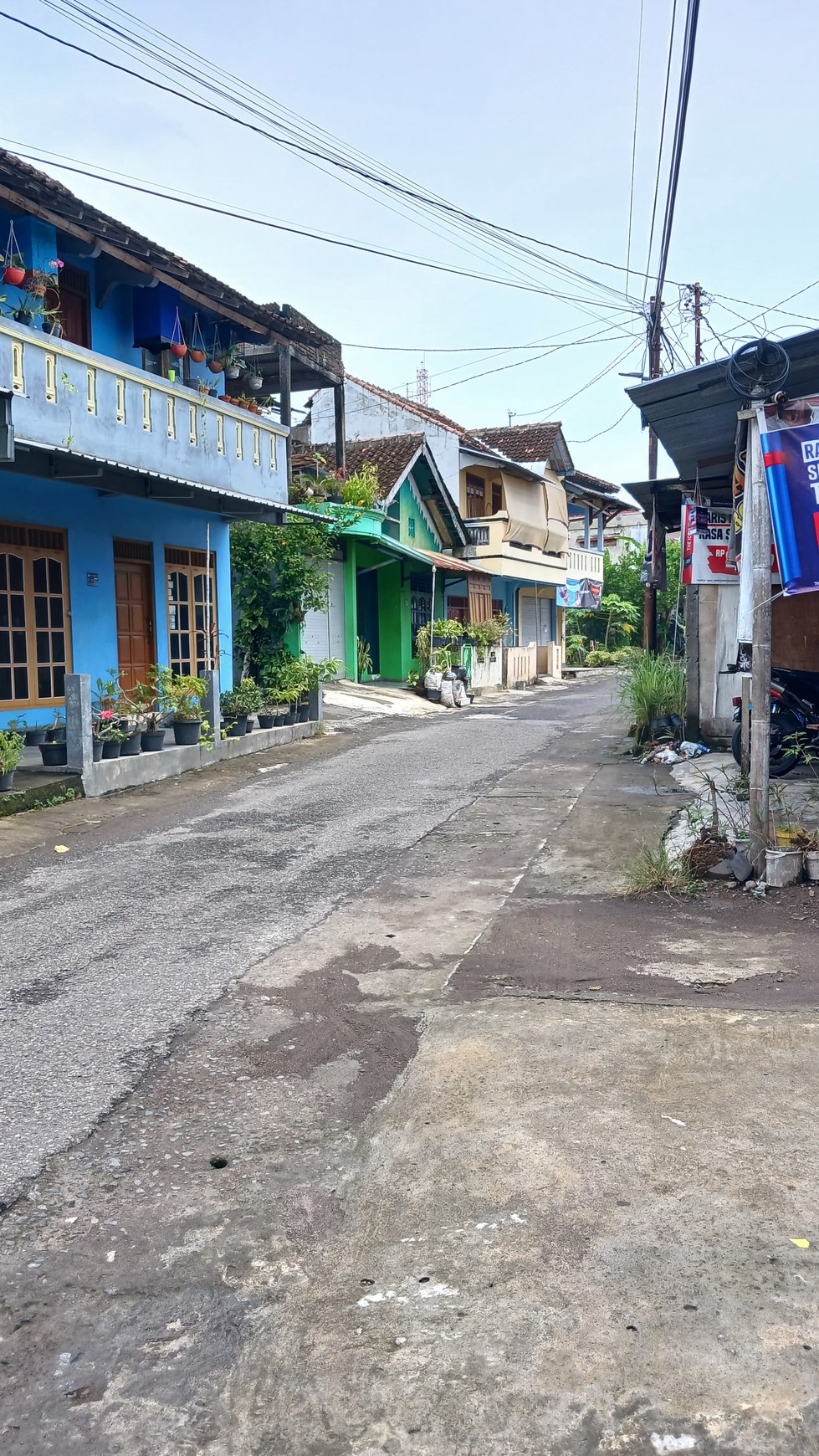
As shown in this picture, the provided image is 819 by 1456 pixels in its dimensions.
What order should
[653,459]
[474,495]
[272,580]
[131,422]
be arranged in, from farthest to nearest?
[474,495]
[653,459]
[272,580]
[131,422]

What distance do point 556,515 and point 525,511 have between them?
108 inches

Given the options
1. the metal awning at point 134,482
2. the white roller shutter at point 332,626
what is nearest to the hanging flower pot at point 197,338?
the metal awning at point 134,482

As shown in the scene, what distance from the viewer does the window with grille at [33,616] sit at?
1181 centimetres

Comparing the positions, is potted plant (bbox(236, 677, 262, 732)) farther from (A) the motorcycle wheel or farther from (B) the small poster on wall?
(A) the motorcycle wheel

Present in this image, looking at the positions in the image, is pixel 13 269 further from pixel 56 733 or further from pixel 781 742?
pixel 781 742

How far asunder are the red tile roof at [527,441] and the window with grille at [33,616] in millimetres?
20708

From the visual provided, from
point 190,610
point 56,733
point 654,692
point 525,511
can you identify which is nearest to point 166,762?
point 56,733

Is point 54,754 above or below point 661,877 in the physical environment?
above

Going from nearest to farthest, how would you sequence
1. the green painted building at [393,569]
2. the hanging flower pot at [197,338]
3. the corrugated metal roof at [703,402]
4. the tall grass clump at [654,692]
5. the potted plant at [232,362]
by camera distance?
the corrugated metal roof at [703,402] → the tall grass clump at [654,692] → the hanging flower pot at [197,338] → the potted plant at [232,362] → the green painted building at [393,569]

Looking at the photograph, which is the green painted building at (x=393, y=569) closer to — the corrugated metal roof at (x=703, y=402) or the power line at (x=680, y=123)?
the power line at (x=680, y=123)

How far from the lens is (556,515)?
33.2 m

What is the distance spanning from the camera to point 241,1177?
11.0 feet

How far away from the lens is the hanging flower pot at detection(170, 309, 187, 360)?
43.9 ft

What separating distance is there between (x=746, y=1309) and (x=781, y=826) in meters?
4.61
